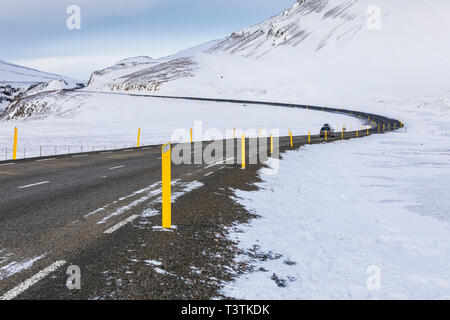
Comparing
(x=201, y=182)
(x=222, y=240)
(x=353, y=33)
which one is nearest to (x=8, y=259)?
(x=222, y=240)

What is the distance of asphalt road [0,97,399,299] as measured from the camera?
175 inches

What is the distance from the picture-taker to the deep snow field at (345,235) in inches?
198

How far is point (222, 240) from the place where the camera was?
640cm

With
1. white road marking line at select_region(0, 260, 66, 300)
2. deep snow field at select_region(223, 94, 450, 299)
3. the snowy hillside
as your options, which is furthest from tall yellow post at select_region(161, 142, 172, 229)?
the snowy hillside

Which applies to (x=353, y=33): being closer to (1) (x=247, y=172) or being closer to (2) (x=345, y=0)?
(2) (x=345, y=0)

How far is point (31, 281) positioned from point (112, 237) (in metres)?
1.72

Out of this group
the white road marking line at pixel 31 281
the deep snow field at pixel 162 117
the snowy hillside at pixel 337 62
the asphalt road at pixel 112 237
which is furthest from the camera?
the snowy hillside at pixel 337 62

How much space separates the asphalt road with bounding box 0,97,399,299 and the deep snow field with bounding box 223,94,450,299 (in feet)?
1.88

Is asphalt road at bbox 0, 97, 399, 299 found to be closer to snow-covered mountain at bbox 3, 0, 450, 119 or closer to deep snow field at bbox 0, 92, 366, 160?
deep snow field at bbox 0, 92, 366, 160

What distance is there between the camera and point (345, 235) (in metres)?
7.54

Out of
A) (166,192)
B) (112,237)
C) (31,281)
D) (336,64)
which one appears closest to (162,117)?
(166,192)

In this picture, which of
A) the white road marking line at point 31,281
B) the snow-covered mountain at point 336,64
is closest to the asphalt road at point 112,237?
A: the white road marking line at point 31,281

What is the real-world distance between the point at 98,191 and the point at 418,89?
311ft

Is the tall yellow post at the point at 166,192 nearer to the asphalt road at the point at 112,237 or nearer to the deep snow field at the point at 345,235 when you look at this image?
the asphalt road at the point at 112,237
